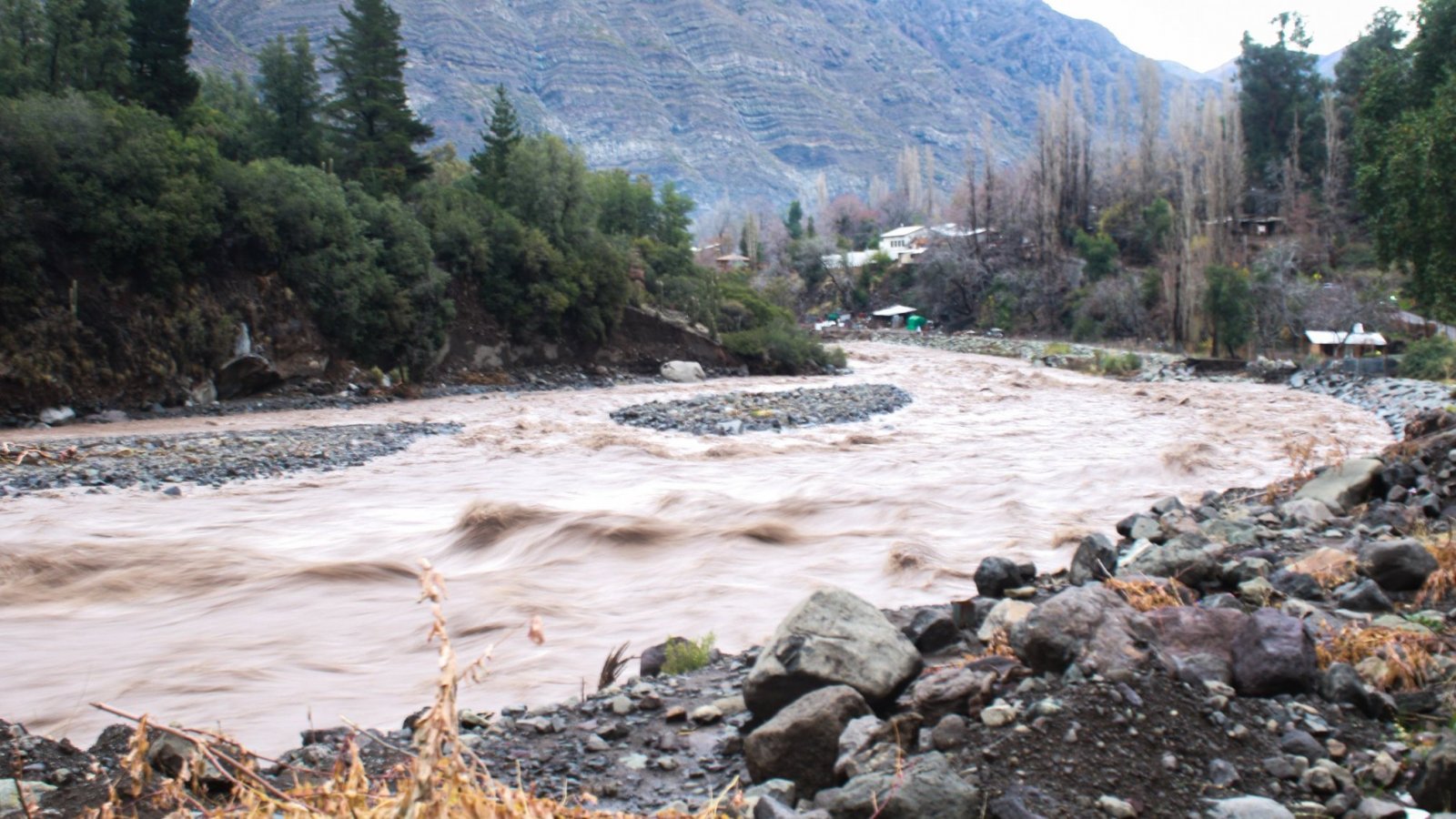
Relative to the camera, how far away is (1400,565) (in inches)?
238

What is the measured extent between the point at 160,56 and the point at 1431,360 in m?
38.7

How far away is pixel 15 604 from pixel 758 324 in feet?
122

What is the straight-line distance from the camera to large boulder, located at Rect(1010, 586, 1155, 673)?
4277 mm

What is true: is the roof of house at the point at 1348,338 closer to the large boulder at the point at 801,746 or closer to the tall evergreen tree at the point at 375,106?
the tall evergreen tree at the point at 375,106

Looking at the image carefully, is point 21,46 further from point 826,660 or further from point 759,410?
point 826,660

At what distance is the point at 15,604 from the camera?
9180mm

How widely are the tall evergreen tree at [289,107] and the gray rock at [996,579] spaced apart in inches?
1390

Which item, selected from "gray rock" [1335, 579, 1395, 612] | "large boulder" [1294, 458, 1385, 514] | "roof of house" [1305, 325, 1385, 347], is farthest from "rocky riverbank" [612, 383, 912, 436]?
"roof of house" [1305, 325, 1385, 347]

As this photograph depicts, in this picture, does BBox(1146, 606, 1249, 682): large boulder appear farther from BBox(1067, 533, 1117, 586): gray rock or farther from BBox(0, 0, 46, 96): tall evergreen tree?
BBox(0, 0, 46, 96): tall evergreen tree

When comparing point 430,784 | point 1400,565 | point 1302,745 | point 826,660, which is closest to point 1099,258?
point 1400,565

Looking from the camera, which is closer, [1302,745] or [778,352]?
[1302,745]

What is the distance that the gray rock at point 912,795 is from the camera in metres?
3.34

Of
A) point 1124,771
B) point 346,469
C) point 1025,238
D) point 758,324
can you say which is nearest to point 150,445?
point 346,469

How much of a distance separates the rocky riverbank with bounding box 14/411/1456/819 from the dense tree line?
22.9 metres
